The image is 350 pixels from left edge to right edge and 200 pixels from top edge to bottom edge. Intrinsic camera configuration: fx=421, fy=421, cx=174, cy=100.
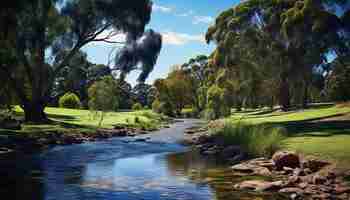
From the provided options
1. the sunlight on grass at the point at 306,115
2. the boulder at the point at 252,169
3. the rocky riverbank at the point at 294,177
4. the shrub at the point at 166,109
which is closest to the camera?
the rocky riverbank at the point at 294,177

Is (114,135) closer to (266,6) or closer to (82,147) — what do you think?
(82,147)

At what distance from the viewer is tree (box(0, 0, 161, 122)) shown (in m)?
42.5

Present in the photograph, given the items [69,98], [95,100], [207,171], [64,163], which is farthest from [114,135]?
[69,98]

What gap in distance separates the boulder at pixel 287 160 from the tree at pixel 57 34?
29.9 meters

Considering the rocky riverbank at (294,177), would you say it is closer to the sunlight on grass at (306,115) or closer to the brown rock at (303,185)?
the brown rock at (303,185)

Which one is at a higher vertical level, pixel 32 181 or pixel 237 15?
pixel 237 15

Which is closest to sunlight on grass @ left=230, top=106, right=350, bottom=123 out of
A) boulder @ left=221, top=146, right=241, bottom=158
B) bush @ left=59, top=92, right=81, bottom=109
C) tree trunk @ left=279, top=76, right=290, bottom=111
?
tree trunk @ left=279, top=76, right=290, bottom=111

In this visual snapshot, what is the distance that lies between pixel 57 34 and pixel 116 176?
30.6m

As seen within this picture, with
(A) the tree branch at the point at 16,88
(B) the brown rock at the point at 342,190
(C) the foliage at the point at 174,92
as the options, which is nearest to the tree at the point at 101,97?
(A) the tree branch at the point at 16,88

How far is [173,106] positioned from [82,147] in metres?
74.5

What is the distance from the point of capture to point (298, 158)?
19.0 meters

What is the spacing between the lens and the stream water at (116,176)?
15477 mm

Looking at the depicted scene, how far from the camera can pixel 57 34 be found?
153 ft

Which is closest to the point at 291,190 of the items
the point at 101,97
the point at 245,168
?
the point at 245,168
